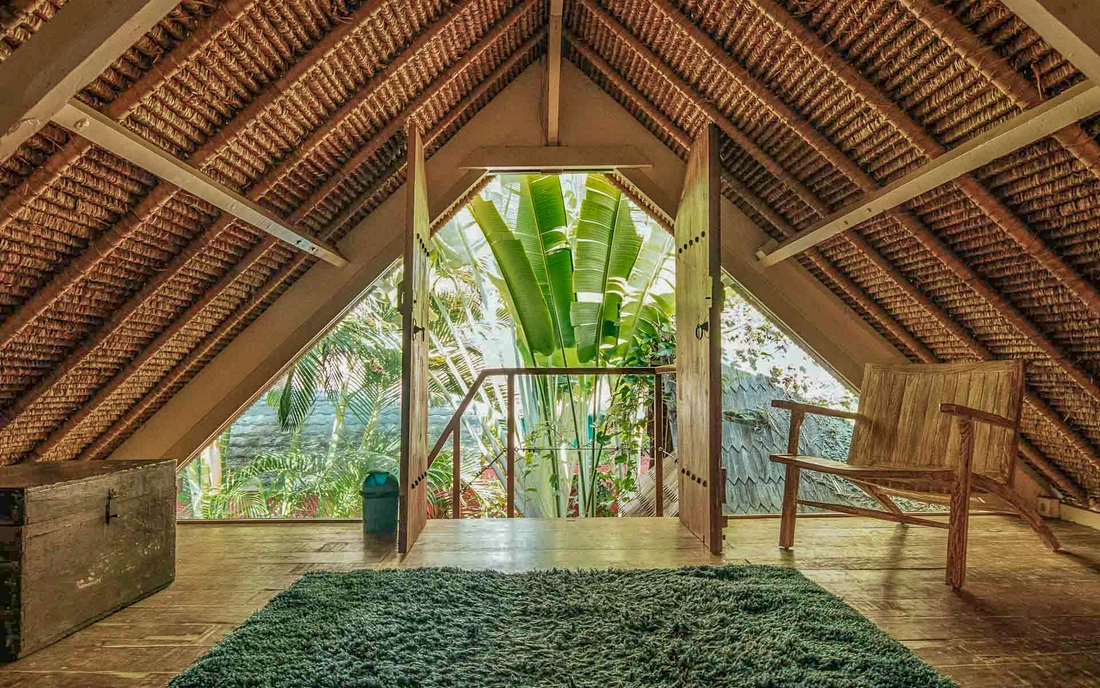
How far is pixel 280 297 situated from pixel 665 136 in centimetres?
232

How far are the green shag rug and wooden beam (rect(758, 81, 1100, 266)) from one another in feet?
5.01

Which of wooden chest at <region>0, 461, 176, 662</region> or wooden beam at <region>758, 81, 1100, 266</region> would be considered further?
wooden beam at <region>758, 81, 1100, 266</region>

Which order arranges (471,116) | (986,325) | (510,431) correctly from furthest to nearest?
(471,116), (510,431), (986,325)

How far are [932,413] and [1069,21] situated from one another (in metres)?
1.92

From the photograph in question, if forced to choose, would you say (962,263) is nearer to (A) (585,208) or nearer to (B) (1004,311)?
(B) (1004,311)

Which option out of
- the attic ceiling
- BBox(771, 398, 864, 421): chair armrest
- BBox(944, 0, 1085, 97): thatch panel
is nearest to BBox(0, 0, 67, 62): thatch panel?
the attic ceiling

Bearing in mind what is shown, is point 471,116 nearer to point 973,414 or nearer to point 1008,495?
point 973,414

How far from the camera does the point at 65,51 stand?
161cm

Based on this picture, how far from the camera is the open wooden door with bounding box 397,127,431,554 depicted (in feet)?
9.66

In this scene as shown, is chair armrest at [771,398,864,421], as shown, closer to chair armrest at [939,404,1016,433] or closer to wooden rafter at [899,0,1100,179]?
chair armrest at [939,404,1016,433]

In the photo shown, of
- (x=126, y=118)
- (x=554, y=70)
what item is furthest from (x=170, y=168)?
(x=554, y=70)

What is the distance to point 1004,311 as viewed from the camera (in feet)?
9.74

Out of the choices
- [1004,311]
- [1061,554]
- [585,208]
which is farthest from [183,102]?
[1061,554]

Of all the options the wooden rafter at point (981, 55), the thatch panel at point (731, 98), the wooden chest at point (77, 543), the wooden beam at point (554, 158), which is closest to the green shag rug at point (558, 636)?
the wooden chest at point (77, 543)
